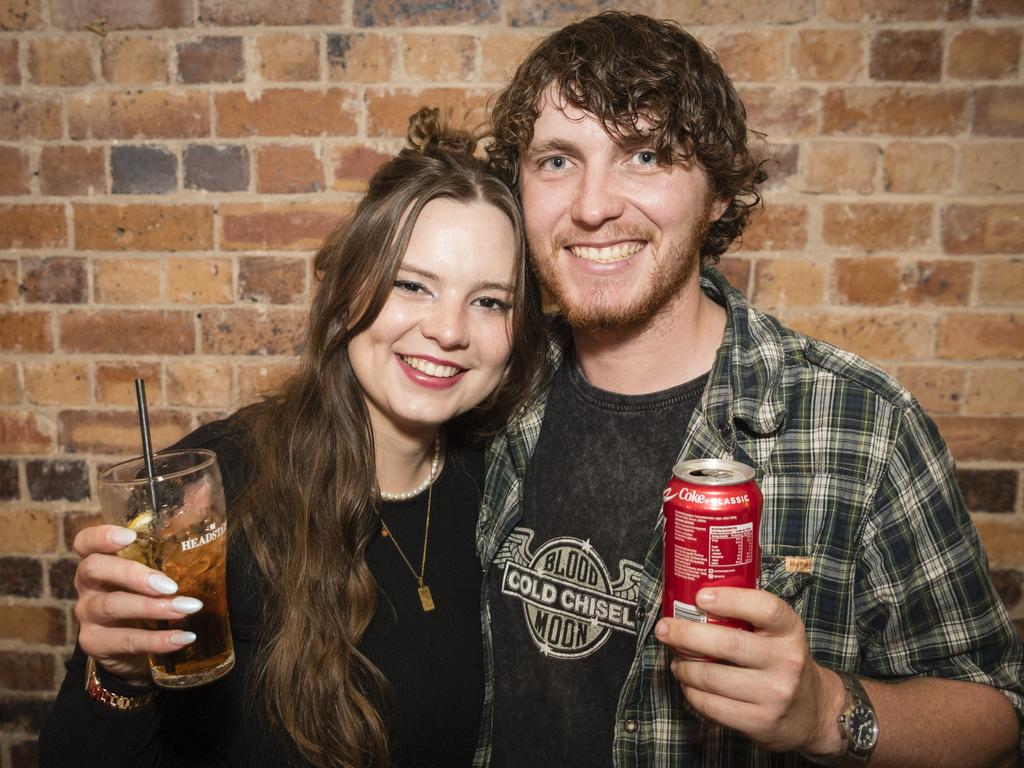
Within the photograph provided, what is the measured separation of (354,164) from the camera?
1804 millimetres

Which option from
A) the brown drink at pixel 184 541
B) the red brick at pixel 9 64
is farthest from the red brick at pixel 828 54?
the red brick at pixel 9 64

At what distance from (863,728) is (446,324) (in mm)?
921

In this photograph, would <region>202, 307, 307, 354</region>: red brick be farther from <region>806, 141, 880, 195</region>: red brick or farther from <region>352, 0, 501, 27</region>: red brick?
<region>806, 141, 880, 195</region>: red brick

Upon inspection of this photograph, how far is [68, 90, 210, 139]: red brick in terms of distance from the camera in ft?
5.90

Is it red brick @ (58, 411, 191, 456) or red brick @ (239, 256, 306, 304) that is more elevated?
red brick @ (239, 256, 306, 304)

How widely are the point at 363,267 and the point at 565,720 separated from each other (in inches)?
36.3

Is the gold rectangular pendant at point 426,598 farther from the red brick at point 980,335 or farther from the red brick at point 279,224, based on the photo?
the red brick at point 980,335

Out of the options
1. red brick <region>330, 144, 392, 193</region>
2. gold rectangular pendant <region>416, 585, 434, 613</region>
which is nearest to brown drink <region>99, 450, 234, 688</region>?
gold rectangular pendant <region>416, 585, 434, 613</region>

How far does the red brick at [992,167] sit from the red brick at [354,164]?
1396mm

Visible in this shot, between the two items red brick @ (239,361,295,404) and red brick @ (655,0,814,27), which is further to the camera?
red brick @ (239,361,295,404)

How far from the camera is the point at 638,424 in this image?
4.53 ft

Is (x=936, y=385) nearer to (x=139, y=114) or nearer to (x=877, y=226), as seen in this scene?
(x=877, y=226)

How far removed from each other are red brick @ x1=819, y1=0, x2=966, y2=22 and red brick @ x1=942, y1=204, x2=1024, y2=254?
441 mm

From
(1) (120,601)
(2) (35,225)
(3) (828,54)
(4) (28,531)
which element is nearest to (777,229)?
(3) (828,54)
